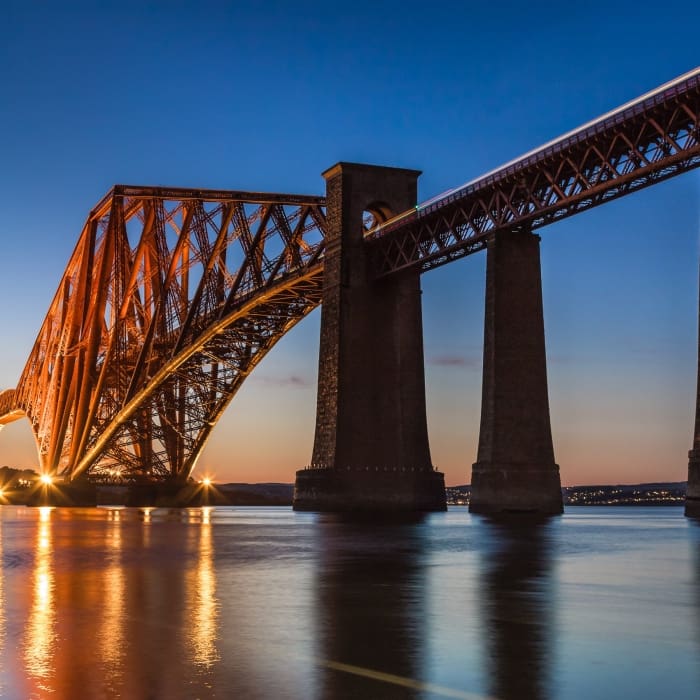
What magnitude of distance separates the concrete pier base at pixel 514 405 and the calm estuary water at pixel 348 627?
22.6m

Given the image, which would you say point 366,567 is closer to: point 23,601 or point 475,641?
point 23,601

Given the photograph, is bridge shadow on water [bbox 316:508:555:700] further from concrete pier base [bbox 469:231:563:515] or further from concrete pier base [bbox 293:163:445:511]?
concrete pier base [bbox 293:163:445:511]

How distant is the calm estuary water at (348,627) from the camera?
260 inches

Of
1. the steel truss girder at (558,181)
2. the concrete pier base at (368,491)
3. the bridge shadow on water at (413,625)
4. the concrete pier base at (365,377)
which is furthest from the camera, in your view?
the concrete pier base at (365,377)

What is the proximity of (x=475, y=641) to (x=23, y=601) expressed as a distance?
523cm

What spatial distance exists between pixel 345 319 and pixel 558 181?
14.2 meters

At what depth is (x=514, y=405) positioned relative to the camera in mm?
41000

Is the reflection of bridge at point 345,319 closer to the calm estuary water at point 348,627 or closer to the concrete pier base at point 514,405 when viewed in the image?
the concrete pier base at point 514,405

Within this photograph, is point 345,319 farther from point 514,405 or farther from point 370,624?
point 370,624

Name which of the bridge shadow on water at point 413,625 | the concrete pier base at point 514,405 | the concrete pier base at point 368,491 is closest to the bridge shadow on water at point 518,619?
the bridge shadow on water at point 413,625

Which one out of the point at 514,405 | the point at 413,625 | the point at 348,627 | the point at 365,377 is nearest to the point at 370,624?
the point at 348,627

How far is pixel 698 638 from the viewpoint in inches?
332

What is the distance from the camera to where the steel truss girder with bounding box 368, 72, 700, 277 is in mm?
36062

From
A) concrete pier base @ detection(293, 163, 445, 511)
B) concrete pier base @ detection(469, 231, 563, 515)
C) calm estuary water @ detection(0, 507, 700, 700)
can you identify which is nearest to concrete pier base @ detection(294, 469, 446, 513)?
concrete pier base @ detection(293, 163, 445, 511)
